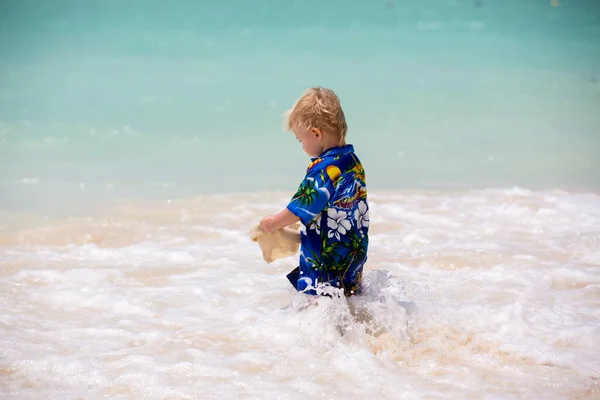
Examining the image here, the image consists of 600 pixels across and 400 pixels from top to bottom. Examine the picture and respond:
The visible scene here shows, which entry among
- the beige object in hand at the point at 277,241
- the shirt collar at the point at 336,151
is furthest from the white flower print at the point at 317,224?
the shirt collar at the point at 336,151

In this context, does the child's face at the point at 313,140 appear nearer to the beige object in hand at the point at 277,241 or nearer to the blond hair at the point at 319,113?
the blond hair at the point at 319,113

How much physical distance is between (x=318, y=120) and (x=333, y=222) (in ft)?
1.29

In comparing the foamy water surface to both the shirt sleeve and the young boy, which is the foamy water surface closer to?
the young boy

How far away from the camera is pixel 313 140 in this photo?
2695 mm

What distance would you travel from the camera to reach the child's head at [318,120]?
2.64 m

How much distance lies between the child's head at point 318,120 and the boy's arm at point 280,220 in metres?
0.30

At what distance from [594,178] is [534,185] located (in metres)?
0.81

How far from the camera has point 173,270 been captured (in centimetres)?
388

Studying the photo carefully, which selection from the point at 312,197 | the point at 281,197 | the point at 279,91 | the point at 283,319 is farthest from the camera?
the point at 279,91

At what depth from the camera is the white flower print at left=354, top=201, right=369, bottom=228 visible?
2695 millimetres

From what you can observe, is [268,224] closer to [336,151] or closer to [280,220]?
[280,220]

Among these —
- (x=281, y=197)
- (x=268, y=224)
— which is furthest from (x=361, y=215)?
(x=281, y=197)

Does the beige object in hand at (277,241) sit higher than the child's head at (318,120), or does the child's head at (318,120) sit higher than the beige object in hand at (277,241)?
the child's head at (318,120)

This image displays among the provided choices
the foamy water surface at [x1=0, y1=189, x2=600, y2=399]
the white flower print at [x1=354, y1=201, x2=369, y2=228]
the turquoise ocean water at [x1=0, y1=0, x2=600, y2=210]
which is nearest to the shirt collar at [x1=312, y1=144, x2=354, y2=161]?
the white flower print at [x1=354, y1=201, x2=369, y2=228]
